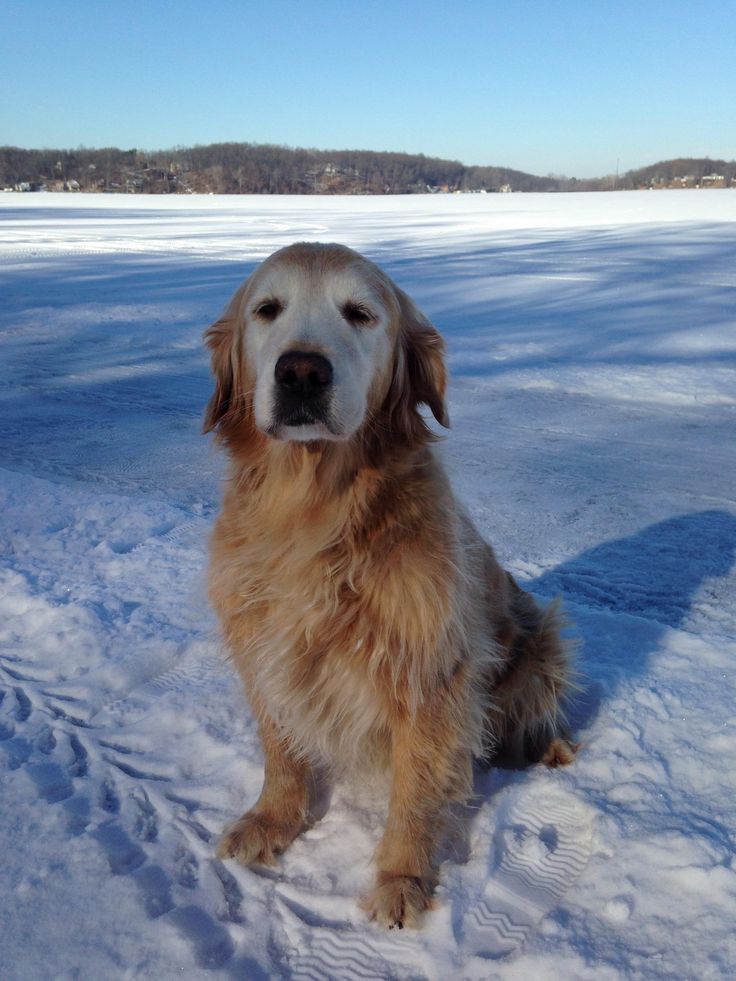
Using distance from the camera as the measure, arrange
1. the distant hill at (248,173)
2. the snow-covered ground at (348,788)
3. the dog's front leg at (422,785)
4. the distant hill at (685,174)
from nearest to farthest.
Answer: the snow-covered ground at (348,788), the dog's front leg at (422,785), the distant hill at (685,174), the distant hill at (248,173)

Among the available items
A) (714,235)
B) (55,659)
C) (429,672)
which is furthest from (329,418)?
(714,235)

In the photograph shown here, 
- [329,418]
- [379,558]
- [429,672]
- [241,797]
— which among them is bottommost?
[241,797]

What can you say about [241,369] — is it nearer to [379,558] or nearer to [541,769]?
[379,558]

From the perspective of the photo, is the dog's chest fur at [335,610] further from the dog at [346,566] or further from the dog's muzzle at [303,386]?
the dog's muzzle at [303,386]

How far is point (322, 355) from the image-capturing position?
2.11m

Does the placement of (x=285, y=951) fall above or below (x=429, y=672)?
below

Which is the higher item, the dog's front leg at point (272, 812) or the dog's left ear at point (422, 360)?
the dog's left ear at point (422, 360)

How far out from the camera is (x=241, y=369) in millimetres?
2479

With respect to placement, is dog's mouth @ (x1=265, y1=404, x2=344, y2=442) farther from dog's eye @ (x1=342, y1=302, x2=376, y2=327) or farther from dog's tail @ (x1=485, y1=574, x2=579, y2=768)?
dog's tail @ (x1=485, y1=574, x2=579, y2=768)

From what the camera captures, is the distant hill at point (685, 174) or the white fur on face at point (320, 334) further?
the distant hill at point (685, 174)

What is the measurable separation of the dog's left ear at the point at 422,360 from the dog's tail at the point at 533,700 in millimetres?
792

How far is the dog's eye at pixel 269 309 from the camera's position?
7.68 ft

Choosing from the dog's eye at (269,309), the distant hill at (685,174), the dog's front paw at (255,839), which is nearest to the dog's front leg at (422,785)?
the dog's front paw at (255,839)

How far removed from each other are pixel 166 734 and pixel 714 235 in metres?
15.0
